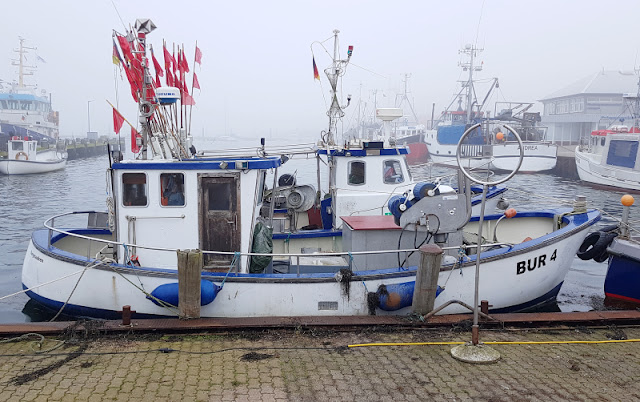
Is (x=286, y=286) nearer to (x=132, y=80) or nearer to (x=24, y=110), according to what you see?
(x=132, y=80)

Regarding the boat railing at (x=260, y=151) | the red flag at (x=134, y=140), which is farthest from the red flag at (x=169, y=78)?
the red flag at (x=134, y=140)

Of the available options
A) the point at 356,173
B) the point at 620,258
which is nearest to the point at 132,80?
the point at 356,173

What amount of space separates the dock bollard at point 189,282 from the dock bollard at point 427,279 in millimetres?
3172

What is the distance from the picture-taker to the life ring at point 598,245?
396 inches

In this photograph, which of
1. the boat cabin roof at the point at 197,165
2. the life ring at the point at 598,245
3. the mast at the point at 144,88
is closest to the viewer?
the boat cabin roof at the point at 197,165

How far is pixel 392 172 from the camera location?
12680 millimetres

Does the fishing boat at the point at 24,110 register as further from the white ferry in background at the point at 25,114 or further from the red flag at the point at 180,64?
the red flag at the point at 180,64

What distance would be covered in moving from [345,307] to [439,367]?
2.25 metres

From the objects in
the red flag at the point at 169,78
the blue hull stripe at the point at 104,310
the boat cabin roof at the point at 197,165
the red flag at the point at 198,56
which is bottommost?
the blue hull stripe at the point at 104,310

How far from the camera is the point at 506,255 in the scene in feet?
28.6

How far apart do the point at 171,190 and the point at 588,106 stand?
76.1m

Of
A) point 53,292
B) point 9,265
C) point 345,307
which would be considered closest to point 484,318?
point 345,307

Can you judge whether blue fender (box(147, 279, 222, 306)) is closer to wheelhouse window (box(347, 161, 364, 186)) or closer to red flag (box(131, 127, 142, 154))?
red flag (box(131, 127, 142, 154))

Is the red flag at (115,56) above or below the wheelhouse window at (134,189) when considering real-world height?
above
